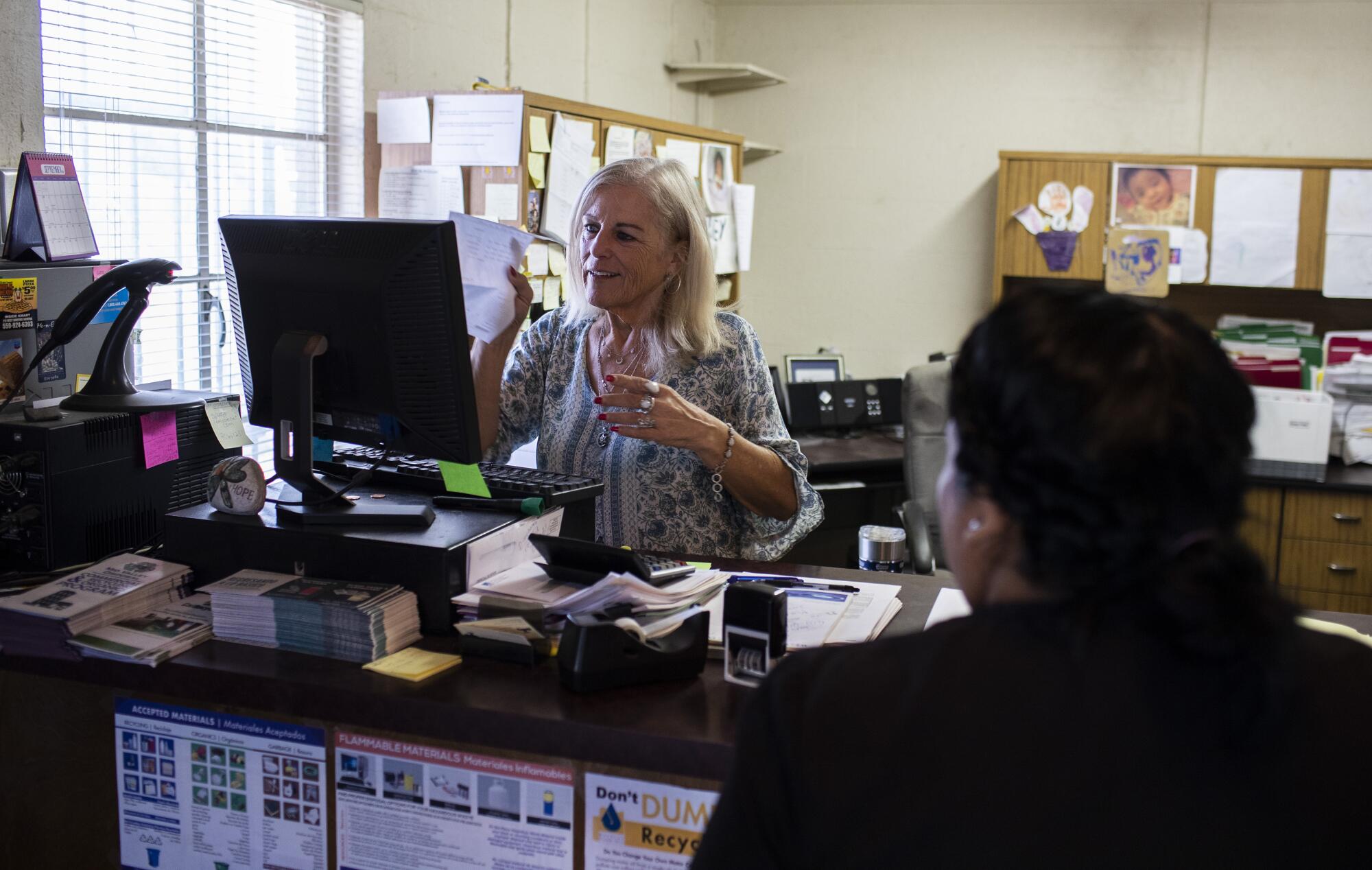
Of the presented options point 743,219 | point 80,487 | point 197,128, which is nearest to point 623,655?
point 80,487

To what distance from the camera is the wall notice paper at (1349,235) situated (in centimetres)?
418

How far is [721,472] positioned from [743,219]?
107 inches

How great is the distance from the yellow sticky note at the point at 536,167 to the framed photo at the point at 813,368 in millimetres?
1710

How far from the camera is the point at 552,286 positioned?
326 centimetres

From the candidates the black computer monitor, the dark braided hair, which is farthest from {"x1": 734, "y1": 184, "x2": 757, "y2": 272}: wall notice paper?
→ the dark braided hair

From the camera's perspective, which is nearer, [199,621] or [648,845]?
[648,845]

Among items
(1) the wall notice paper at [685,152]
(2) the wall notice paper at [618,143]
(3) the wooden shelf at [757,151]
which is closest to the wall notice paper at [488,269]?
(2) the wall notice paper at [618,143]

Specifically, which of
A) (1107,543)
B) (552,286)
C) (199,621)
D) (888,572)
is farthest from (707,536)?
(1107,543)

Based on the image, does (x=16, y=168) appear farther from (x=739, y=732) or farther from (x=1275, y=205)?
(x=1275, y=205)

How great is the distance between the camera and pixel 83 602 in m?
1.62

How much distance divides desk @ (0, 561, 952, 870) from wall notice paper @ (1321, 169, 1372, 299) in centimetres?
315

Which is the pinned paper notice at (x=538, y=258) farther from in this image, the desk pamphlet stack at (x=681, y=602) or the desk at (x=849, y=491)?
the desk pamphlet stack at (x=681, y=602)

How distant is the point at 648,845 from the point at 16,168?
166 cm

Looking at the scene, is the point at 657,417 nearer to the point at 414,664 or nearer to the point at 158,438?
the point at 414,664
